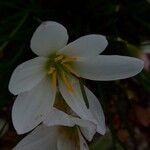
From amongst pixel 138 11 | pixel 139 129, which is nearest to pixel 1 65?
pixel 138 11

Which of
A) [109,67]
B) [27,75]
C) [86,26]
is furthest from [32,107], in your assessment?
[86,26]

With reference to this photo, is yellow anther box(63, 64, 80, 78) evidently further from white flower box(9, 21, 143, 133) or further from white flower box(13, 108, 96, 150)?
white flower box(13, 108, 96, 150)

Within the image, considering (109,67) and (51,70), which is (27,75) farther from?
(109,67)

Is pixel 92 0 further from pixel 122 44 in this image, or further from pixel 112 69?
pixel 112 69

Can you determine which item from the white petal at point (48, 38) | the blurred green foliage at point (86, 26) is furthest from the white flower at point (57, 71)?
the blurred green foliage at point (86, 26)

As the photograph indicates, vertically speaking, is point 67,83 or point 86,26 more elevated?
point 67,83

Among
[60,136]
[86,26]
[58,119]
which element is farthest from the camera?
[86,26]

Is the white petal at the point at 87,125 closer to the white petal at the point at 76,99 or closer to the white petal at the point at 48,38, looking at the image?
the white petal at the point at 76,99
